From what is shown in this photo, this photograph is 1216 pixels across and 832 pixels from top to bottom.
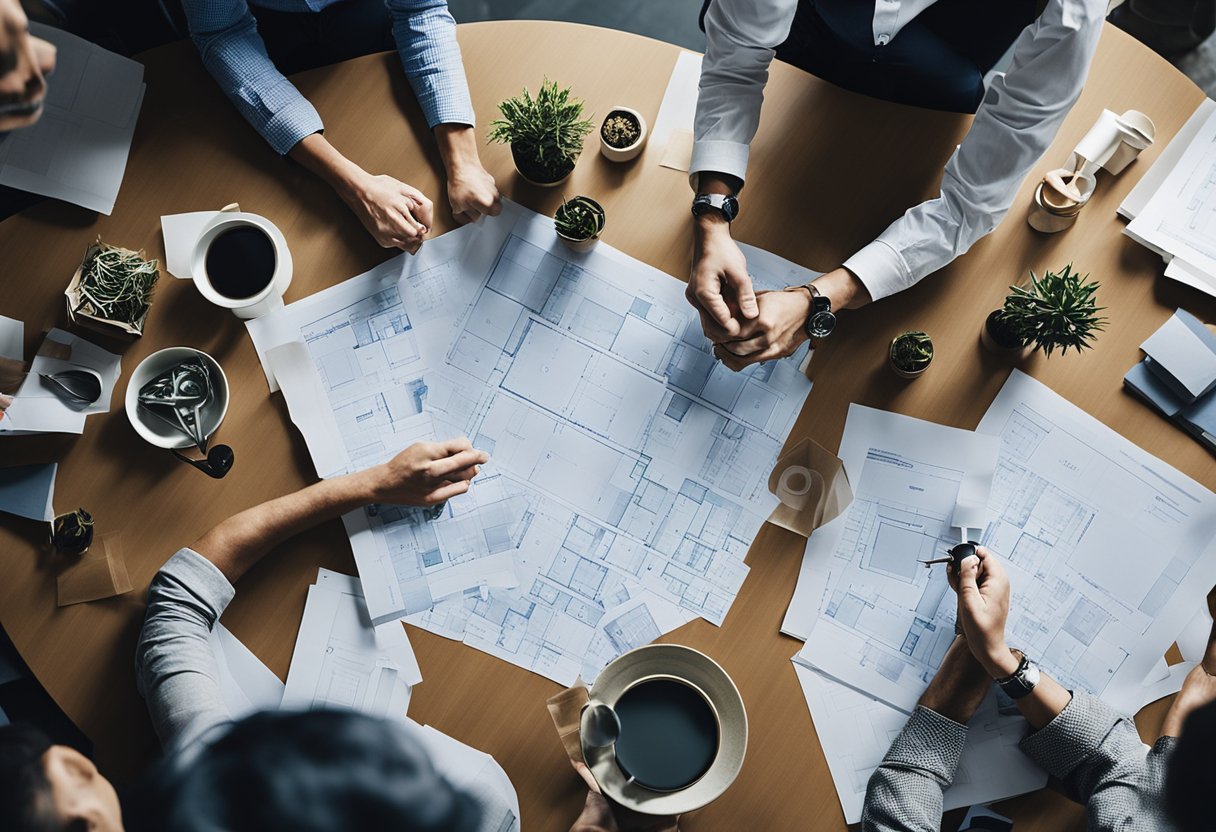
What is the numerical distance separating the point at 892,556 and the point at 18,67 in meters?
1.41

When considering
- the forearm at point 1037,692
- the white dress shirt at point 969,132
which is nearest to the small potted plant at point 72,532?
the white dress shirt at point 969,132

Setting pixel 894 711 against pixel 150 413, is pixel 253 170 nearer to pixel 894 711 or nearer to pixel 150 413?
pixel 150 413

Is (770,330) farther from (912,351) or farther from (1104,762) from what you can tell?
(1104,762)

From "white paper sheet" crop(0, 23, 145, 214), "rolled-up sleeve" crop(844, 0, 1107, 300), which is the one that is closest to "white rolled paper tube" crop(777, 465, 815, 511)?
"rolled-up sleeve" crop(844, 0, 1107, 300)

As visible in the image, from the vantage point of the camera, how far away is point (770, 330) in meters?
1.33

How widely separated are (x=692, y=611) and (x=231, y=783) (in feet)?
2.38

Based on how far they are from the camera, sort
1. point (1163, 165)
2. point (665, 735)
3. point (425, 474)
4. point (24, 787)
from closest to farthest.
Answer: point (24, 787), point (665, 735), point (425, 474), point (1163, 165)

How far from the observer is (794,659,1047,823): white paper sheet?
4.28ft

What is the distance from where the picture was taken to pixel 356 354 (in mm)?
1411

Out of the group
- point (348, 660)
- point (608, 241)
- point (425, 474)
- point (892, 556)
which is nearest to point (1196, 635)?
point (892, 556)

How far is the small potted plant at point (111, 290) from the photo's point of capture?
1.36m

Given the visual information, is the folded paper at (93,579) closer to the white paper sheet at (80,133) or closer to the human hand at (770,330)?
the white paper sheet at (80,133)

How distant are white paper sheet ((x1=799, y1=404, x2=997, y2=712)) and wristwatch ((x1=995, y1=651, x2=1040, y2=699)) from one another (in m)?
0.11

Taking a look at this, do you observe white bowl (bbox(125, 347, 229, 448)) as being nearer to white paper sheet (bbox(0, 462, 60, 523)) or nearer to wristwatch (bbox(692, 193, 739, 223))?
white paper sheet (bbox(0, 462, 60, 523))
